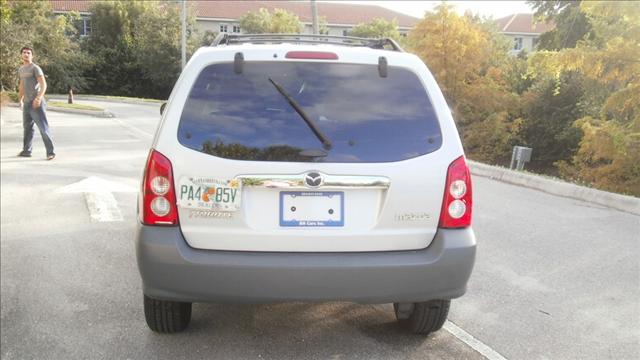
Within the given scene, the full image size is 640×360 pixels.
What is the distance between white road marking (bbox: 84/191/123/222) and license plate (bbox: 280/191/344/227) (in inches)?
160

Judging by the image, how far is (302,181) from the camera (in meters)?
3.06

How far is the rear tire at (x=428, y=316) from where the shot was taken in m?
3.59

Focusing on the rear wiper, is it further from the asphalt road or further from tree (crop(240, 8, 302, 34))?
tree (crop(240, 8, 302, 34))

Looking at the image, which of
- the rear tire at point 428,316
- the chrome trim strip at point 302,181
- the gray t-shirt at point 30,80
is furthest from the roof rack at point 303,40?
the gray t-shirt at point 30,80

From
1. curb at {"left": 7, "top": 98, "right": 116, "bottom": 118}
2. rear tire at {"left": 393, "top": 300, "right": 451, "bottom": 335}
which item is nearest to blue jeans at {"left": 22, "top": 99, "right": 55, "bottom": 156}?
rear tire at {"left": 393, "top": 300, "right": 451, "bottom": 335}

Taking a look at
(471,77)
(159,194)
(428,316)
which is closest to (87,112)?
(471,77)

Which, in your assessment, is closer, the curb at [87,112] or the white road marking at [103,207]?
the white road marking at [103,207]

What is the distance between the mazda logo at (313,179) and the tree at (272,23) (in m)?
47.5

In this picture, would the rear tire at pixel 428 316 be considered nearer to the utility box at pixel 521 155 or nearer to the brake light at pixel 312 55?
the brake light at pixel 312 55

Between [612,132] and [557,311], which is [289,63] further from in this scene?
[612,132]

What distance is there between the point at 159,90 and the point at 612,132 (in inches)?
1816

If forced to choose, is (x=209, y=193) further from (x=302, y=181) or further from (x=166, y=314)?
(x=166, y=314)

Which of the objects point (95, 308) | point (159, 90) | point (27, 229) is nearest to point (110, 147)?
point (27, 229)

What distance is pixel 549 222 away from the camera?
6.85m
